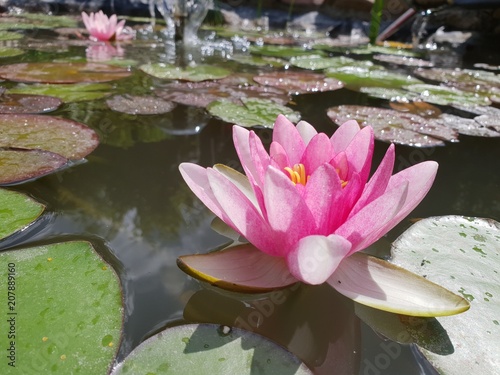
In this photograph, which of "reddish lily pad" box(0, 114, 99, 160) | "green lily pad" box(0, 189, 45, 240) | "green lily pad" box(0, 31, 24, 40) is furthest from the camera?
"green lily pad" box(0, 31, 24, 40)

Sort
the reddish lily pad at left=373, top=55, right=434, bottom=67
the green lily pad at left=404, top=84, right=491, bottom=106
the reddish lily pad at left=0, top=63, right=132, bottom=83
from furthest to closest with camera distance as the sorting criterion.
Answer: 1. the reddish lily pad at left=373, top=55, right=434, bottom=67
2. the green lily pad at left=404, top=84, right=491, bottom=106
3. the reddish lily pad at left=0, top=63, right=132, bottom=83

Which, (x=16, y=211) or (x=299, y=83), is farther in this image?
(x=299, y=83)

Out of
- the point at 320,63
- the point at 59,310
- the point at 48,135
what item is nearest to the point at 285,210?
the point at 59,310

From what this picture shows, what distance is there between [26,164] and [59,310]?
0.59 m

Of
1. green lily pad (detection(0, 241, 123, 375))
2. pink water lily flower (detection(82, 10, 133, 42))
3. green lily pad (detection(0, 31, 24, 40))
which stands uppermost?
pink water lily flower (detection(82, 10, 133, 42))

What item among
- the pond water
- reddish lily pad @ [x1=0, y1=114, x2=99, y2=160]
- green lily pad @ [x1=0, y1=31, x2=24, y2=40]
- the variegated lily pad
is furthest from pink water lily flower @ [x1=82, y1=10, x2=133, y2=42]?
reddish lily pad @ [x1=0, y1=114, x2=99, y2=160]

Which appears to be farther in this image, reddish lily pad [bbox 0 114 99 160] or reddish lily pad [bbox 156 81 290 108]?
reddish lily pad [bbox 156 81 290 108]

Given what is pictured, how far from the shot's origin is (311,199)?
63 cm

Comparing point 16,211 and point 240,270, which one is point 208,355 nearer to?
point 240,270

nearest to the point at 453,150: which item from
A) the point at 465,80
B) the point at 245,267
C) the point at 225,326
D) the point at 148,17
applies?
the point at 245,267

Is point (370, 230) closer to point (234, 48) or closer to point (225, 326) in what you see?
point (225, 326)

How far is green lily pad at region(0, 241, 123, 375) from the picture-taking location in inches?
21.1

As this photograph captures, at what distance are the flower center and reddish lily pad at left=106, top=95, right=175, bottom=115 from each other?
1.03 metres

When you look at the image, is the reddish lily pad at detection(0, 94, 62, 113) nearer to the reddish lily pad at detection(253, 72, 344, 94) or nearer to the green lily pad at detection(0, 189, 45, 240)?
the green lily pad at detection(0, 189, 45, 240)
